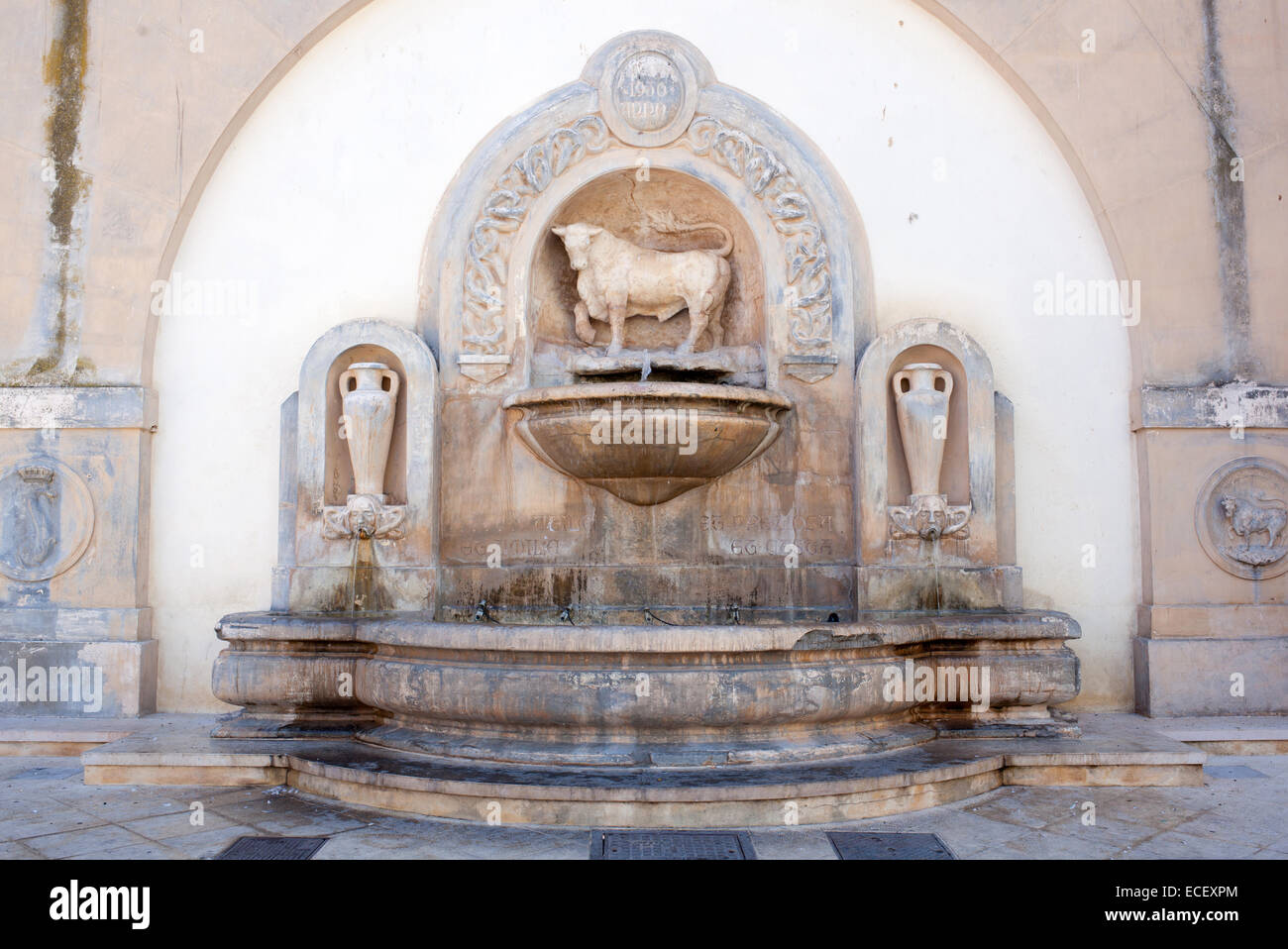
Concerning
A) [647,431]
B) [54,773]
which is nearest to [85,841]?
[54,773]

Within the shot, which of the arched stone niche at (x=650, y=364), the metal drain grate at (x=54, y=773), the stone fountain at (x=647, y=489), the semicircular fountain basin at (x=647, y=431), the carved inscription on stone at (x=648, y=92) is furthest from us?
the carved inscription on stone at (x=648, y=92)

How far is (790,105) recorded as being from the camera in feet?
24.4

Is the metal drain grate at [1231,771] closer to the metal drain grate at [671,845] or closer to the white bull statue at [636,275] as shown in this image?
the metal drain grate at [671,845]

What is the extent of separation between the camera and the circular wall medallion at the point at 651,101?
727 cm

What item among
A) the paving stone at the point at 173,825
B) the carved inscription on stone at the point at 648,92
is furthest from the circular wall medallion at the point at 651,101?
the paving stone at the point at 173,825

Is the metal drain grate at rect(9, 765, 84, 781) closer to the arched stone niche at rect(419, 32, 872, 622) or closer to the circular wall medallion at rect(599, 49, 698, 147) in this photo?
the arched stone niche at rect(419, 32, 872, 622)

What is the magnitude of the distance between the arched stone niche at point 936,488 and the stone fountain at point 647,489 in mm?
18

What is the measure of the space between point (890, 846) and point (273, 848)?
2.48 m

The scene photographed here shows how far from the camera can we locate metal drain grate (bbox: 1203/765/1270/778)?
574cm

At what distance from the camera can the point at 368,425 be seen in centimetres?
673

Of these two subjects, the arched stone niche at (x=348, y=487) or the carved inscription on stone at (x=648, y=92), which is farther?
the carved inscription on stone at (x=648, y=92)

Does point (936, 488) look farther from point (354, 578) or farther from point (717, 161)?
point (354, 578)

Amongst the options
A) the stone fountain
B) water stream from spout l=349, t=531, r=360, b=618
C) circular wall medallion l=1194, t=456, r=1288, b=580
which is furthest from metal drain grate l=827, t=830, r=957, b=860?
circular wall medallion l=1194, t=456, r=1288, b=580

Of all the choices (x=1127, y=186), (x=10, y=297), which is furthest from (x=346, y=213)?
(x=1127, y=186)
